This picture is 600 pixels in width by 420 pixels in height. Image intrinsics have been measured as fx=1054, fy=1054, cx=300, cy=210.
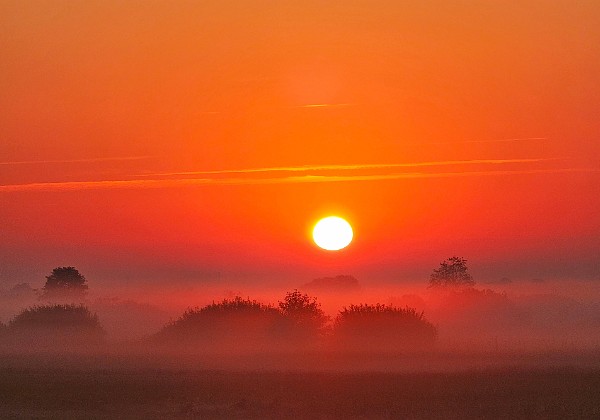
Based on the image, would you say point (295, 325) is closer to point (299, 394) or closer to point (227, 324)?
point (227, 324)

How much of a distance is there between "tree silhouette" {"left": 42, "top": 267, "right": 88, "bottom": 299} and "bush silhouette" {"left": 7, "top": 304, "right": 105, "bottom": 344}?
86.8ft

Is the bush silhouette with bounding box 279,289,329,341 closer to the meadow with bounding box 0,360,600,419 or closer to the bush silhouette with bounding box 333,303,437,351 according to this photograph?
the bush silhouette with bounding box 333,303,437,351

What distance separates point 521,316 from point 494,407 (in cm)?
5122

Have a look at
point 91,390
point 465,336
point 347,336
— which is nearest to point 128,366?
point 91,390

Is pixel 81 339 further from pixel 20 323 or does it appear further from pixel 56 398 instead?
pixel 56 398

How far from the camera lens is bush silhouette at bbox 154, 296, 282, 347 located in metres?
53.9

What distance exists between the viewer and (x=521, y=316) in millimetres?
80938

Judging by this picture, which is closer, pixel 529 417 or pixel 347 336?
pixel 529 417

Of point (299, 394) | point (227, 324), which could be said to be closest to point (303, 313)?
point (227, 324)

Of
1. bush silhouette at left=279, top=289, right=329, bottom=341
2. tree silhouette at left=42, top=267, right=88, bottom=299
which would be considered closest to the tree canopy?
bush silhouette at left=279, top=289, right=329, bottom=341

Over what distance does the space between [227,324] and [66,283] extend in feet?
126

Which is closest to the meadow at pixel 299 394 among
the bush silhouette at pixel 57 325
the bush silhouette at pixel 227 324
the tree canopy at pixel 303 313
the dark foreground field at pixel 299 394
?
the dark foreground field at pixel 299 394

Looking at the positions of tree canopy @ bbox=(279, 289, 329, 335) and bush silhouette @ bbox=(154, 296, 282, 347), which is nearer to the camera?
bush silhouette @ bbox=(154, 296, 282, 347)

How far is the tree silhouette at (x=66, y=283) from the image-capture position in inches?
3449
